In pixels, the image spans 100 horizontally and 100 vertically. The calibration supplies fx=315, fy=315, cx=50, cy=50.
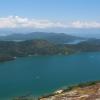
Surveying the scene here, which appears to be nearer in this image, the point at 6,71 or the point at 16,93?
the point at 16,93

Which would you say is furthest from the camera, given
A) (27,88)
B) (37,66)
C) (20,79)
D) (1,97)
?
(37,66)

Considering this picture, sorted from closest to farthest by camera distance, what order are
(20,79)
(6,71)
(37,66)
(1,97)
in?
1. (1,97)
2. (20,79)
3. (6,71)
4. (37,66)

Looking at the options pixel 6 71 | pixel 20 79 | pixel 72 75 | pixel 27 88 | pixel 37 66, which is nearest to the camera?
pixel 27 88

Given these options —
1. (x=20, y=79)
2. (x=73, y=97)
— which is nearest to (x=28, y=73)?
(x=20, y=79)

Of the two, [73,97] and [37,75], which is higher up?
[73,97]

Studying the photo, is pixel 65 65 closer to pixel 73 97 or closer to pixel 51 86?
pixel 51 86

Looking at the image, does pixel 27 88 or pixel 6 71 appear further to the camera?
pixel 6 71

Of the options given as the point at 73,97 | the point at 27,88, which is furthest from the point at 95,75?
the point at 73,97

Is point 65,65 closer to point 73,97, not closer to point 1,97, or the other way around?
point 1,97

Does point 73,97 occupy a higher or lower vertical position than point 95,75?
higher
